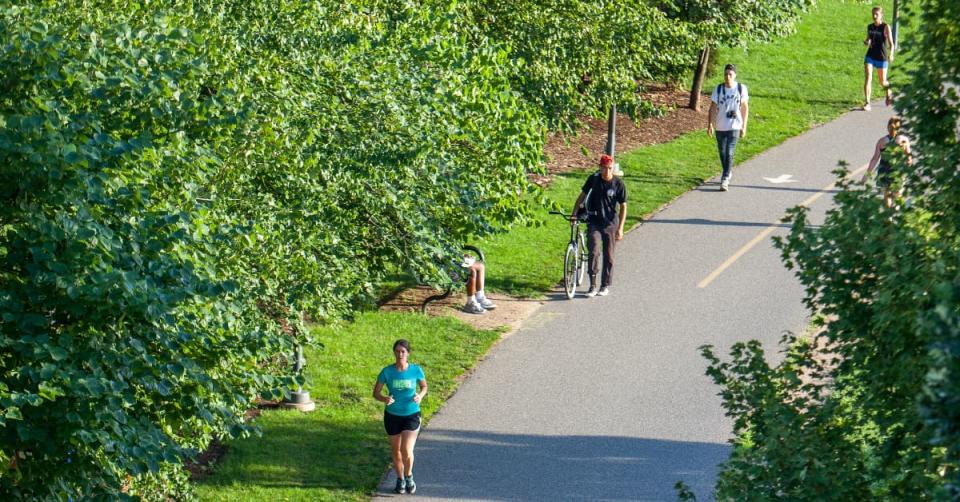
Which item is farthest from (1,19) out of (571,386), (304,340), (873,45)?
A: (873,45)

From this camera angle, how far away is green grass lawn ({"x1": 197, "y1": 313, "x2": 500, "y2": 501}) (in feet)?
40.1

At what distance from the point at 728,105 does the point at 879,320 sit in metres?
15.6

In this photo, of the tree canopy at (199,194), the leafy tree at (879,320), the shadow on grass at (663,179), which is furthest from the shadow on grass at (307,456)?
the shadow on grass at (663,179)

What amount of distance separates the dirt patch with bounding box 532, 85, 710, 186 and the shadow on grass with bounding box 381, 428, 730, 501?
9.87 m

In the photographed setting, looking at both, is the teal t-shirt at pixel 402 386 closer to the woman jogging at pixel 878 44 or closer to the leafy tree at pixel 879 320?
the leafy tree at pixel 879 320

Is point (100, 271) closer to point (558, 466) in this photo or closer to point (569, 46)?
point (558, 466)

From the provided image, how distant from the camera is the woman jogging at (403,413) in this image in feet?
39.3

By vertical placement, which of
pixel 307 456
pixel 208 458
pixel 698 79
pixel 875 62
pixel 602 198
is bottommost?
pixel 208 458

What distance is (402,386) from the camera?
12023 mm

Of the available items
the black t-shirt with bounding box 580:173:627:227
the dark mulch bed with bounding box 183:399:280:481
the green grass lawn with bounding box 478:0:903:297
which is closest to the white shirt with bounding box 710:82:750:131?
the green grass lawn with bounding box 478:0:903:297

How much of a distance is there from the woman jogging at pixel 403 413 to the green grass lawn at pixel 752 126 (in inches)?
222

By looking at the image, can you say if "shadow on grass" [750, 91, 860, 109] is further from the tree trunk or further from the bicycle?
the bicycle

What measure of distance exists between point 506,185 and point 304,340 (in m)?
3.97

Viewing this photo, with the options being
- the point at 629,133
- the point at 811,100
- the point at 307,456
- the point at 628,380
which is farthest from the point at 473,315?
the point at 811,100
